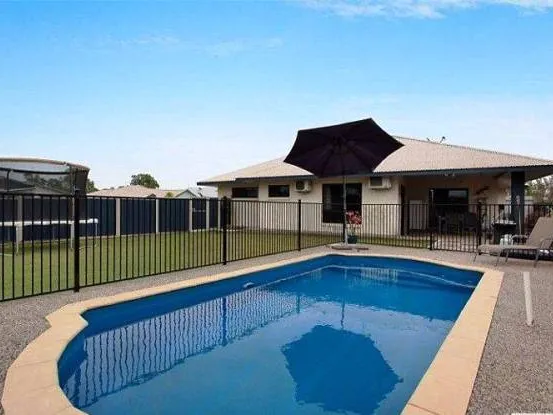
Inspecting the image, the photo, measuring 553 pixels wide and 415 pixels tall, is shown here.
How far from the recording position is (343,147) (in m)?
9.88

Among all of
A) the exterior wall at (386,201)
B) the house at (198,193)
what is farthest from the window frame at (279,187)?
the house at (198,193)

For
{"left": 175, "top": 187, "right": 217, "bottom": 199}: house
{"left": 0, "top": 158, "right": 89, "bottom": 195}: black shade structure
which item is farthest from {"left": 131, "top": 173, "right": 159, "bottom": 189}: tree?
{"left": 0, "top": 158, "right": 89, "bottom": 195}: black shade structure

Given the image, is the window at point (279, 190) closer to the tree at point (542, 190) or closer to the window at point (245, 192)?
the window at point (245, 192)

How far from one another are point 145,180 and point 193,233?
2079 inches

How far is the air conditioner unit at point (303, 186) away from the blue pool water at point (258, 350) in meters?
9.51

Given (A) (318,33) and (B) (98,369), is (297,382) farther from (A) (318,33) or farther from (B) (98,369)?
(A) (318,33)

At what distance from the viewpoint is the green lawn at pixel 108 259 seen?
18.8 ft

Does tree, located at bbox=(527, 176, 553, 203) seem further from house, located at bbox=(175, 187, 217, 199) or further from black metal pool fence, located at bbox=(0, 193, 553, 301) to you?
house, located at bbox=(175, 187, 217, 199)

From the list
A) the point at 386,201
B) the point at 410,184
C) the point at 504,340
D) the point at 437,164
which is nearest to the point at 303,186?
the point at 386,201

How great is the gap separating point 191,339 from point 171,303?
1.36 metres

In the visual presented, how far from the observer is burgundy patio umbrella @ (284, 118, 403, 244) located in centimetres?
902

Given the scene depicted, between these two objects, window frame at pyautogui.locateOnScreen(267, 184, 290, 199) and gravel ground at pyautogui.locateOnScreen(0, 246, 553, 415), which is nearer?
gravel ground at pyautogui.locateOnScreen(0, 246, 553, 415)

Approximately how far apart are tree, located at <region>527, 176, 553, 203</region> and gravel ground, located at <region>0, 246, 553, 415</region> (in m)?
33.8

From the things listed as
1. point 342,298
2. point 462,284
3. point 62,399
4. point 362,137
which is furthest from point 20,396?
point 362,137
